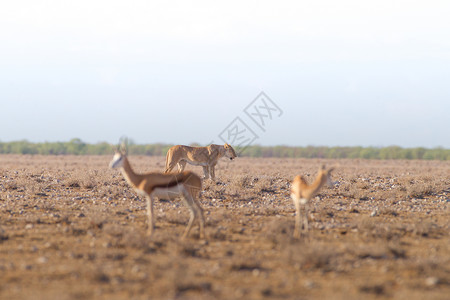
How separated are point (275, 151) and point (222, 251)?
76.9m

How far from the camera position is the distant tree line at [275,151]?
74.7 metres

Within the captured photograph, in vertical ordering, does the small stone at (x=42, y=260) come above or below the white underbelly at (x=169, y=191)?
below

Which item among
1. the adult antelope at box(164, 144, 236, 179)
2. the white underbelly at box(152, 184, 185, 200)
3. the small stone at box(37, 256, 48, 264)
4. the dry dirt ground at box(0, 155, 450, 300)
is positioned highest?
the adult antelope at box(164, 144, 236, 179)

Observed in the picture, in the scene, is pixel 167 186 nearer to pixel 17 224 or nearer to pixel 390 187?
pixel 17 224

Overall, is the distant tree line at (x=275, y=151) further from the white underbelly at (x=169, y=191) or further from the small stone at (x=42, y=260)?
the small stone at (x=42, y=260)

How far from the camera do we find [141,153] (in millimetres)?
90188

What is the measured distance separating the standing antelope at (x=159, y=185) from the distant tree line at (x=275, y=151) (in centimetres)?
6611

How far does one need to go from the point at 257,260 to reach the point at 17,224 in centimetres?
705

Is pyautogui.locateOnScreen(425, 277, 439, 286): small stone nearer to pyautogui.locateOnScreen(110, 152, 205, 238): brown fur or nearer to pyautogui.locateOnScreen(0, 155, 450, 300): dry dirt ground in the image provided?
pyautogui.locateOnScreen(0, 155, 450, 300): dry dirt ground

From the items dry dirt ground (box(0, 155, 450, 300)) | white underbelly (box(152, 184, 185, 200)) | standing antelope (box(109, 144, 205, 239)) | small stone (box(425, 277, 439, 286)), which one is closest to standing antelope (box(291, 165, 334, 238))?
dry dirt ground (box(0, 155, 450, 300))

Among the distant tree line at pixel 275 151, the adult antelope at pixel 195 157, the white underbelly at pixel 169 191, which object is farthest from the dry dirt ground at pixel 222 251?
the distant tree line at pixel 275 151

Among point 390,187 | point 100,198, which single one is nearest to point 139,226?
point 100,198

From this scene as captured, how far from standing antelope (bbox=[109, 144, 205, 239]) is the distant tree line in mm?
66111

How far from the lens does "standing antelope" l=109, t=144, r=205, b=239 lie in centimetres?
1064
